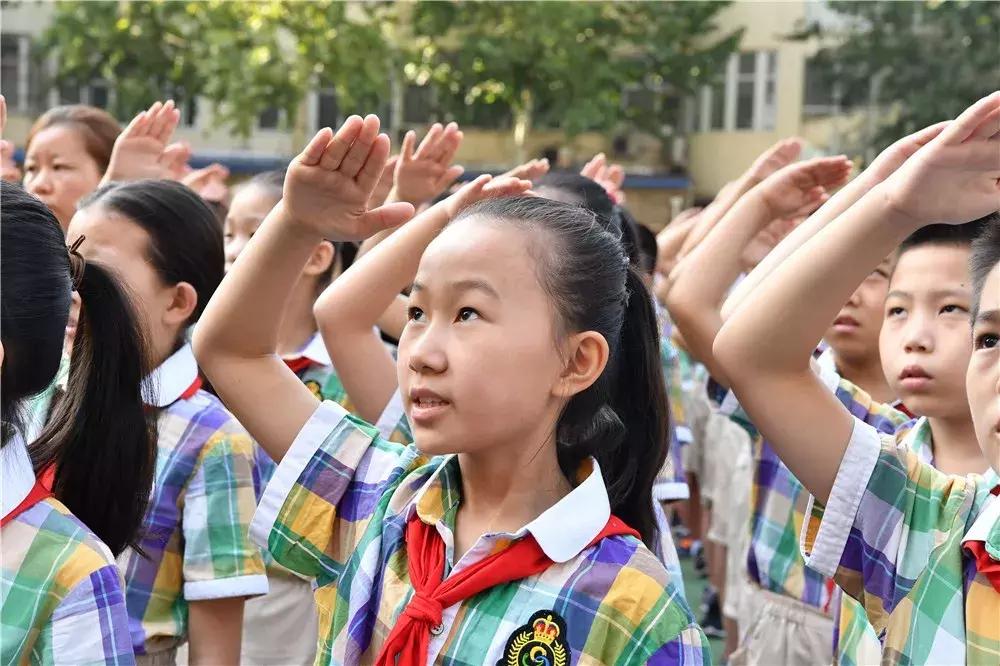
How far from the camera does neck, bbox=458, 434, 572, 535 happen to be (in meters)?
1.92

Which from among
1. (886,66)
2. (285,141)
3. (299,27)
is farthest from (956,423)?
→ (285,141)

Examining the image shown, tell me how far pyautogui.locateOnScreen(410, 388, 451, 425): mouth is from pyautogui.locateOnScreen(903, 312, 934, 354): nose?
120cm

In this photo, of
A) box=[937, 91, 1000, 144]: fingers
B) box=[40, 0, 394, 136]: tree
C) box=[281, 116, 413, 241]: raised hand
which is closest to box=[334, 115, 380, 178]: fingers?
box=[281, 116, 413, 241]: raised hand

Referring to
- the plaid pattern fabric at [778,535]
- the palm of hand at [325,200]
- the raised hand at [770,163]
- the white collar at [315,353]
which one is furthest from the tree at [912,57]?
the palm of hand at [325,200]

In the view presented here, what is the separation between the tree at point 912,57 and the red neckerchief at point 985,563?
16843 millimetres

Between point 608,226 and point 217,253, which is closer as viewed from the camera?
point 608,226

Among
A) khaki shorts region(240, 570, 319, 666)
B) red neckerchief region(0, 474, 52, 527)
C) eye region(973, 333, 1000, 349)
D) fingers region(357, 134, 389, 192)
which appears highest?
fingers region(357, 134, 389, 192)

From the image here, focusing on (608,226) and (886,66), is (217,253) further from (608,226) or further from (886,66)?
(886,66)

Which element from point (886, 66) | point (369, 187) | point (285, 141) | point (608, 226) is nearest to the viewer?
point (369, 187)

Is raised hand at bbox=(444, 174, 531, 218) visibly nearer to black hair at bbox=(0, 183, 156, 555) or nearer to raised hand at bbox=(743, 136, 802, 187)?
black hair at bbox=(0, 183, 156, 555)

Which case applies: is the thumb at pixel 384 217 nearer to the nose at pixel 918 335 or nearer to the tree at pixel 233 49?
the nose at pixel 918 335

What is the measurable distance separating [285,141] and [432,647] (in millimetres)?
21683

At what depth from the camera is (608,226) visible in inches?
84.1

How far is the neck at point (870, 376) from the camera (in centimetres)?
351
